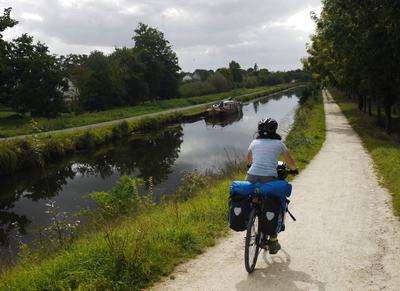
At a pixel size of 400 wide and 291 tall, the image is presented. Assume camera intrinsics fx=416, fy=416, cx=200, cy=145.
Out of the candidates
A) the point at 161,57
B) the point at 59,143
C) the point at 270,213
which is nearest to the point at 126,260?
the point at 270,213

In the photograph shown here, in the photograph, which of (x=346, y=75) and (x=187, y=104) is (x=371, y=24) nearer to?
(x=346, y=75)

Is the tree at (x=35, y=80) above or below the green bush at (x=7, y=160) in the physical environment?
above

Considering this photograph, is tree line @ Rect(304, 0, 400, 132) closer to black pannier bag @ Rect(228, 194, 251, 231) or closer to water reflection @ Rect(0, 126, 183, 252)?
water reflection @ Rect(0, 126, 183, 252)

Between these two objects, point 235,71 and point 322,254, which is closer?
point 322,254

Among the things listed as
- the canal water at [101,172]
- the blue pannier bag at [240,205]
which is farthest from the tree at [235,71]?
the blue pannier bag at [240,205]

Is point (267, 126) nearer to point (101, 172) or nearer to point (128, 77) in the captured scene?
point (101, 172)

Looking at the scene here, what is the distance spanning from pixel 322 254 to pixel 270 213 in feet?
5.29

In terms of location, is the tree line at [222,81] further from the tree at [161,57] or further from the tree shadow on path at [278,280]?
the tree shadow on path at [278,280]

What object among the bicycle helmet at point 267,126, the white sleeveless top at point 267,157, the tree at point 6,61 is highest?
the tree at point 6,61

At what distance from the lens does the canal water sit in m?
15.2

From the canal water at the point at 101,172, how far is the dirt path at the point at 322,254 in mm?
5961

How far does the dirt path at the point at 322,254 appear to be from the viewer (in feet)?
18.6

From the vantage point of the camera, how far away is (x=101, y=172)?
22.9 metres

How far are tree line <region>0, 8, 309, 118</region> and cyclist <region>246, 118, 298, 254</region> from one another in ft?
121
